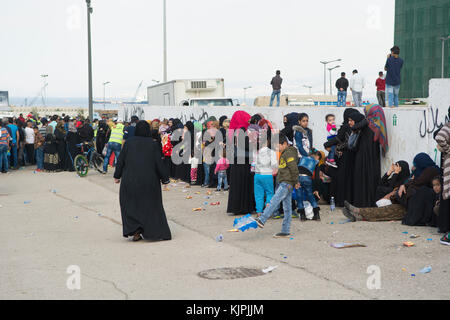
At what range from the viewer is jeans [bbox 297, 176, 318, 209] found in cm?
1091

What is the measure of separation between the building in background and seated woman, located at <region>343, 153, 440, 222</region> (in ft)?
216

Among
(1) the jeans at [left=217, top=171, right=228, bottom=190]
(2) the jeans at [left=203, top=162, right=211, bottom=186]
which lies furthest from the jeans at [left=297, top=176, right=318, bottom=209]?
(2) the jeans at [left=203, top=162, right=211, bottom=186]

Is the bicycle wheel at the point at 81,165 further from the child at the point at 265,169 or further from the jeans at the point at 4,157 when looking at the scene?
the child at the point at 265,169

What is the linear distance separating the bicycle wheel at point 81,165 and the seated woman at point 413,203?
1211 centimetres

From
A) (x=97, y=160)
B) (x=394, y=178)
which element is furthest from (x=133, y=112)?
(x=394, y=178)

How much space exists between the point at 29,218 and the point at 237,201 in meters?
4.10

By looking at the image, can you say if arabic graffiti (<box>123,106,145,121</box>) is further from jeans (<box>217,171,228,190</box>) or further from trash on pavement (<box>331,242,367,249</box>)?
trash on pavement (<box>331,242,367,249</box>)

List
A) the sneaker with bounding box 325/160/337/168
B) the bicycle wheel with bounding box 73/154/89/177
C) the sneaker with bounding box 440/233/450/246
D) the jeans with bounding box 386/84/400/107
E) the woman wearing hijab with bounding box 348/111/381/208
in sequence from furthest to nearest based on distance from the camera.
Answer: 1. the bicycle wheel with bounding box 73/154/89/177
2. the jeans with bounding box 386/84/400/107
3. the sneaker with bounding box 325/160/337/168
4. the woman wearing hijab with bounding box 348/111/381/208
5. the sneaker with bounding box 440/233/450/246

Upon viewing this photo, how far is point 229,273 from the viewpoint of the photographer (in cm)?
739

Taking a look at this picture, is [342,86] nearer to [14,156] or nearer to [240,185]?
[14,156]

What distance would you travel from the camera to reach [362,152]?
11.8 metres

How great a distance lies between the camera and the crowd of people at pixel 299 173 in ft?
31.6

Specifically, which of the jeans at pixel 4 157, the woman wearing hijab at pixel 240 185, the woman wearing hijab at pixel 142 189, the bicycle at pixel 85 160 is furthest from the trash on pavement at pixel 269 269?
the jeans at pixel 4 157

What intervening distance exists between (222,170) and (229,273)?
818 centimetres
